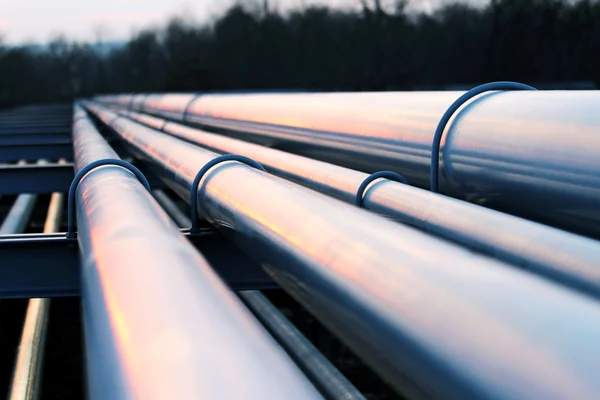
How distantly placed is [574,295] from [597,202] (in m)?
0.97

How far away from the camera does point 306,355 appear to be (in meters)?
3.72

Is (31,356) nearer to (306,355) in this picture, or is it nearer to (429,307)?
(306,355)

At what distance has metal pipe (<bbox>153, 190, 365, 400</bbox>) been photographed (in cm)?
317

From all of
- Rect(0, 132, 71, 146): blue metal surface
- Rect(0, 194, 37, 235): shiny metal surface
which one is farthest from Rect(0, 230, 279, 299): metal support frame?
Rect(0, 132, 71, 146): blue metal surface

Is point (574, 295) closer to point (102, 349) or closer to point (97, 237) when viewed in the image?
point (102, 349)

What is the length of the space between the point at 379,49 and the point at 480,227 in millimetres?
34254

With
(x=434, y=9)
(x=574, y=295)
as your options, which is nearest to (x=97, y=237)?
(x=574, y=295)

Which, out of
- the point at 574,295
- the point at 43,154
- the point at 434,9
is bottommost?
the point at 43,154

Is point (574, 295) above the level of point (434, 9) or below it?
below

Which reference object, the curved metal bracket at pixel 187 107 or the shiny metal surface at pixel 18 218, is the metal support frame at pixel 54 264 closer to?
the shiny metal surface at pixel 18 218

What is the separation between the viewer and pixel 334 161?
383 cm

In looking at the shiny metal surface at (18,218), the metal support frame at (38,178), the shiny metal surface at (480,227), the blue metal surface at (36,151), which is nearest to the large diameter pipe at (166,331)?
the shiny metal surface at (480,227)

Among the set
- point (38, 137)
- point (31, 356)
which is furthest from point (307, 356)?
point (38, 137)

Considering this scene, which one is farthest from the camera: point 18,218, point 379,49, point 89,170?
point 379,49
